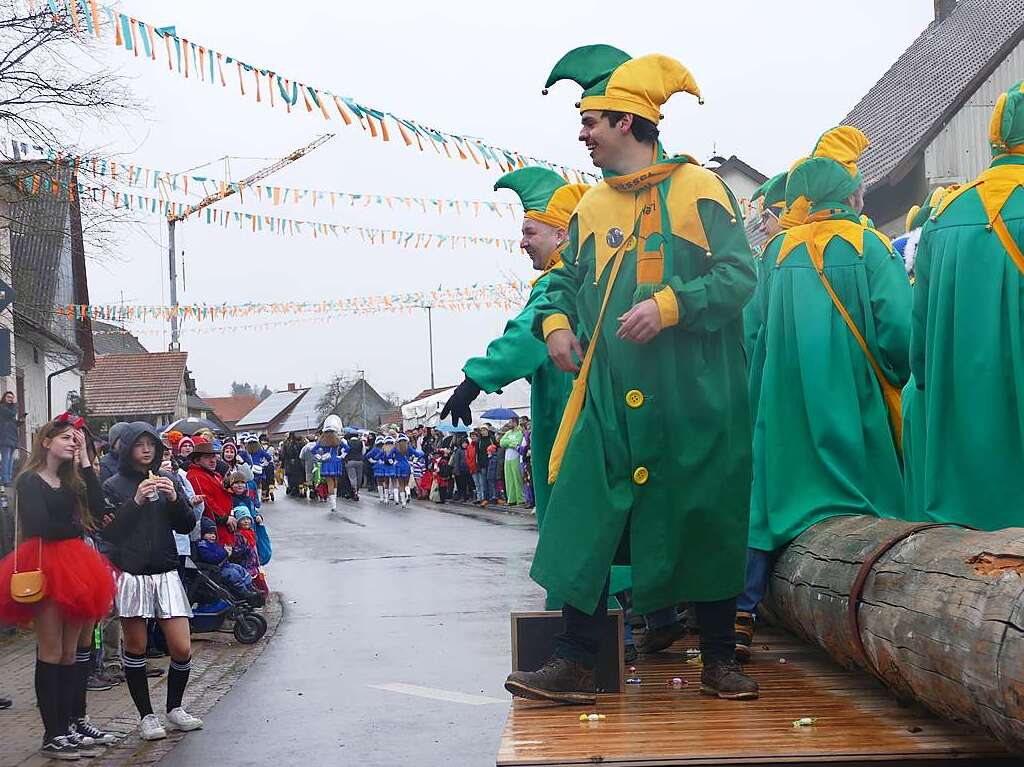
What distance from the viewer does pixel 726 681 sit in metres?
4.36

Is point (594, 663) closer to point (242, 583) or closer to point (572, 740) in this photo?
point (572, 740)

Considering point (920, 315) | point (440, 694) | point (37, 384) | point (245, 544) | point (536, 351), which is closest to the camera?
point (536, 351)

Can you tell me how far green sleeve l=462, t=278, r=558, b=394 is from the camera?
16.4 ft

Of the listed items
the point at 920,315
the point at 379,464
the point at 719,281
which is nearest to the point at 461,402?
the point at 719,281

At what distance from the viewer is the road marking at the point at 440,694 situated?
808 centimetres

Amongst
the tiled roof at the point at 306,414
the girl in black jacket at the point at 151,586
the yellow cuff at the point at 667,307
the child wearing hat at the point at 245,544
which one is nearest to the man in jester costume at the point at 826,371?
the yellow cuff at the point at 667,307

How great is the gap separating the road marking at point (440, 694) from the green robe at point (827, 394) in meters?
2.74

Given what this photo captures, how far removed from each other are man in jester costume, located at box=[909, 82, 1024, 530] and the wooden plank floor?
1173 millimetres

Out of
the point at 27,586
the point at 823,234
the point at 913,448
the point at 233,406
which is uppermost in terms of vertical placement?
the point at 233,406

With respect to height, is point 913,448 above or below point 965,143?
below

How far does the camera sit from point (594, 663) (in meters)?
4.46

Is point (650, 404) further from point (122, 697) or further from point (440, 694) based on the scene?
point (122, 697)

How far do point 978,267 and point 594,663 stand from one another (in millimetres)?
2440

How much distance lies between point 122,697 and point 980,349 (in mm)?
6155
